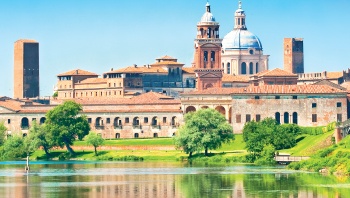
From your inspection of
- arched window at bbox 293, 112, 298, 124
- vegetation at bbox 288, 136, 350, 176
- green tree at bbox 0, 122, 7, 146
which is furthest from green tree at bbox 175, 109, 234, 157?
green tree at bbox 0, 122, 7, 146

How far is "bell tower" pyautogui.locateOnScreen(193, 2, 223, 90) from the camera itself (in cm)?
16750

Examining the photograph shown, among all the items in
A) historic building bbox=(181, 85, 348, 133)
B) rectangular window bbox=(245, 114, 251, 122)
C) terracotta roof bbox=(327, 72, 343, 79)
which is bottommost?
rectangular window bbox=(245, 114, 251, 122)

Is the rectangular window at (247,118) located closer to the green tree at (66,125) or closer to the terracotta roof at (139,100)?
the terracotta roof at (139,100)

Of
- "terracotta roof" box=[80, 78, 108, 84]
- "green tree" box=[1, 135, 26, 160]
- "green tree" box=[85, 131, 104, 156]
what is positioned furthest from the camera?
"terracotta roof" box=[80, 78, 108, 84]

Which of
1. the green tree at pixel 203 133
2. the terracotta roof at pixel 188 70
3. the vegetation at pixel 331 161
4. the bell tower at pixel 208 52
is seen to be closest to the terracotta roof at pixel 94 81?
the terracotta roof at pixel 188 70

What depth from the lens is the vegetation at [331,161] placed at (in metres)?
89.8

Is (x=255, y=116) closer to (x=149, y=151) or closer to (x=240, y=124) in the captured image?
(x=240, y=124)

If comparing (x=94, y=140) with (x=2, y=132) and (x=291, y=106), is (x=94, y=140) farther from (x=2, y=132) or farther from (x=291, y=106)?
(x=291, y=106)

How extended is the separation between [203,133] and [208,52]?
5342 centimetres

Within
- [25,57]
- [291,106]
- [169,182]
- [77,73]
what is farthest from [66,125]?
[25,57]

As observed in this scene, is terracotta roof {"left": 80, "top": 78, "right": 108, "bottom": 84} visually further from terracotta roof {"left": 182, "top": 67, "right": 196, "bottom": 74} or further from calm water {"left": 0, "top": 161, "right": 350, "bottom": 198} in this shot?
calm water {"left": 0, "top": 161, "right": 350, "bottom": 198}

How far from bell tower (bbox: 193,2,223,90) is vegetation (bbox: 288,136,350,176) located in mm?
67331

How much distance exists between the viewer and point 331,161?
3647 inches

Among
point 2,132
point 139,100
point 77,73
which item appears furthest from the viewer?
point 77,73
